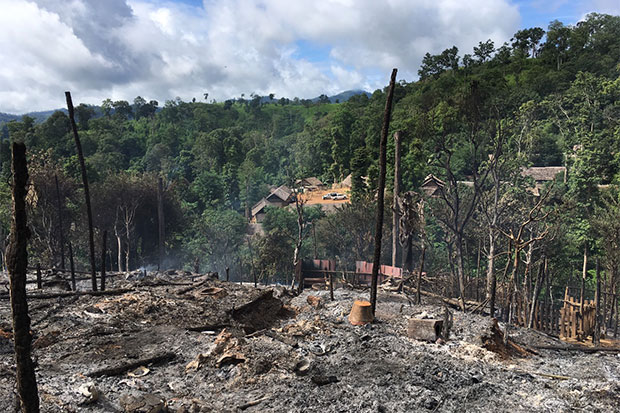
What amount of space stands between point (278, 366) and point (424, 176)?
114ft

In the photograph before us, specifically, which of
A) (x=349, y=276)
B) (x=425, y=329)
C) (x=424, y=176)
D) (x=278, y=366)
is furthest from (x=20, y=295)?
(x=424, y=176)

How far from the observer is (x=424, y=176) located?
133 feet

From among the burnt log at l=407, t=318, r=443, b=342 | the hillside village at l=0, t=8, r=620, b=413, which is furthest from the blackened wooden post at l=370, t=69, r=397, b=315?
the burnt log at l=407, t=318, r=443, b=342

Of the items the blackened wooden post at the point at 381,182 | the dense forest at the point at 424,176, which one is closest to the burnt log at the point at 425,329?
the blackened wooden post at the point at 381,182

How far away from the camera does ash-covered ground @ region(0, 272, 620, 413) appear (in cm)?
691

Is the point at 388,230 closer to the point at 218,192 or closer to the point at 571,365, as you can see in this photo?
the point at 571,365

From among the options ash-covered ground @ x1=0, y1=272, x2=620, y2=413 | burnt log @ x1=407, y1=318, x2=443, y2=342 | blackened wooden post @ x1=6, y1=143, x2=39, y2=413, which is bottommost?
ash-covered ground @ x1=0, y1=272, x2=620, y2=413

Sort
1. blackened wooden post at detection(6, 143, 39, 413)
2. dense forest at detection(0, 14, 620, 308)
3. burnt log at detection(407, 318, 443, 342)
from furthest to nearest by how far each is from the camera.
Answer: dense forest at detection(0, 14, 620, 308) < burnt log at detection(407, 318, 443, 342) < blackened wooden post at detection(6, 143, 39, 413)

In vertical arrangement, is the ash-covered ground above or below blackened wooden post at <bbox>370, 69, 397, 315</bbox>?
below

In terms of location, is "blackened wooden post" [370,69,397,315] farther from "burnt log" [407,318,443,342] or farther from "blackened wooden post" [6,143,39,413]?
"blackened wooden post" [6,143,39,413]

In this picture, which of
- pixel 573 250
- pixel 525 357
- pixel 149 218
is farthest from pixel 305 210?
pixel 525 357

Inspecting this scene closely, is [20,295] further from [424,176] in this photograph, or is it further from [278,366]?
Result: [424,176]

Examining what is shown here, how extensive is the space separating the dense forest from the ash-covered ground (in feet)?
11.8

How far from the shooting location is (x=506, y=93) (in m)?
50.7
